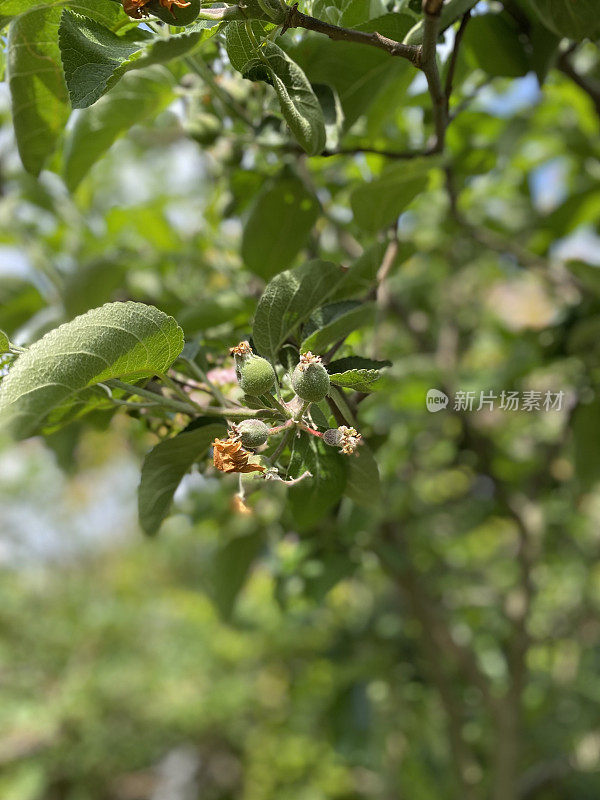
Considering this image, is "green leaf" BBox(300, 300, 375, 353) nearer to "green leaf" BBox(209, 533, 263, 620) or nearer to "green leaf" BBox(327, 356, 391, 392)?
"green leaf" BBox(327, 356, 391, 392)

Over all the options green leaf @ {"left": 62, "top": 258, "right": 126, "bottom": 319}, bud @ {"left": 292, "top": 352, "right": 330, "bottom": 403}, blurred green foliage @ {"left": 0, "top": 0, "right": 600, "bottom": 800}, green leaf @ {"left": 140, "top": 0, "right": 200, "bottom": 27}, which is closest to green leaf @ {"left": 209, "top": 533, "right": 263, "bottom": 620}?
blurred green foliage @ {"left": 0, "top": 0, "right": 600, "bottom": 800}

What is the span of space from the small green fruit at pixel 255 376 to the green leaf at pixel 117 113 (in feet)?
1.47

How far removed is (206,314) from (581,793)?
2.40 metres

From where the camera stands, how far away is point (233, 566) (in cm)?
119

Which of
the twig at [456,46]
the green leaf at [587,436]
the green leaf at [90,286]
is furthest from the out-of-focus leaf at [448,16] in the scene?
the green leaf at [587,436]

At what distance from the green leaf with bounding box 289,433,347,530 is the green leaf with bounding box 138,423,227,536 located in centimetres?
6

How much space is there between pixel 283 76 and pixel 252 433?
0.24 m

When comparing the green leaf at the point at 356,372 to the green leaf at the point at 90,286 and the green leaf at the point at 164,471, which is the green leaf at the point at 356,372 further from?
the green leaf at the point at 90,286

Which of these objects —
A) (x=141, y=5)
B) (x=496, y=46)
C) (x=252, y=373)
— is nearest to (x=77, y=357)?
(x=252, y=373)

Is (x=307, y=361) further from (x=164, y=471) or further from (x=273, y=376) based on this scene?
(x=164, y=471)

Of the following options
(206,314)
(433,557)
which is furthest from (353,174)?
(433,557)

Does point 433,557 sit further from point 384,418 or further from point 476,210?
point 476,210

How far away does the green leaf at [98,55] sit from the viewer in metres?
0.40

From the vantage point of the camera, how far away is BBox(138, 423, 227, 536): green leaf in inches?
20.7
